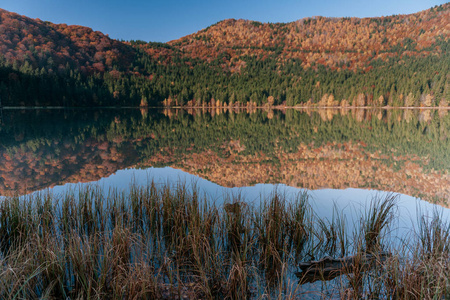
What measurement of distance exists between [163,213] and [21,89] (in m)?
66.5

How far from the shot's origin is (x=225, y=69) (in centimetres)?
15662

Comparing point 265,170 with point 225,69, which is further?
point 225,69

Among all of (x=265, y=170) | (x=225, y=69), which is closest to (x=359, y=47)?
(x=225, y=69)

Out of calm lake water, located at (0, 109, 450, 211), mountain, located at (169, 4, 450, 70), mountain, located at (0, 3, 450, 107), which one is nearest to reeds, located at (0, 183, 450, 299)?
calm lake water, located at (0, 109, 450, 211)

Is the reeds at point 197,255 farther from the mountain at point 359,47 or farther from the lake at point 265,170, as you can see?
the mountain at point 359,47

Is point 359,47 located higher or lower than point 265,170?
higher

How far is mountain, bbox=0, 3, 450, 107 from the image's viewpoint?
70125 mm

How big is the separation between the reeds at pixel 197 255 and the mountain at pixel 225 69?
64.6 m

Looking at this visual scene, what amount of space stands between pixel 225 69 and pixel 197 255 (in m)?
159

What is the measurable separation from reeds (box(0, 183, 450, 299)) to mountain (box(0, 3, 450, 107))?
64.6 meters

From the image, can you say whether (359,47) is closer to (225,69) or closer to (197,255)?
(225,69)

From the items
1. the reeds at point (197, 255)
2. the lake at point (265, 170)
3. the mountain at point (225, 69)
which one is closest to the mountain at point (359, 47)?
the mountain at point (225, 69)

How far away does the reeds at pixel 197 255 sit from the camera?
299 cm

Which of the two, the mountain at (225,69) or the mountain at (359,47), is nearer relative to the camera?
the mountain at (225,69)
